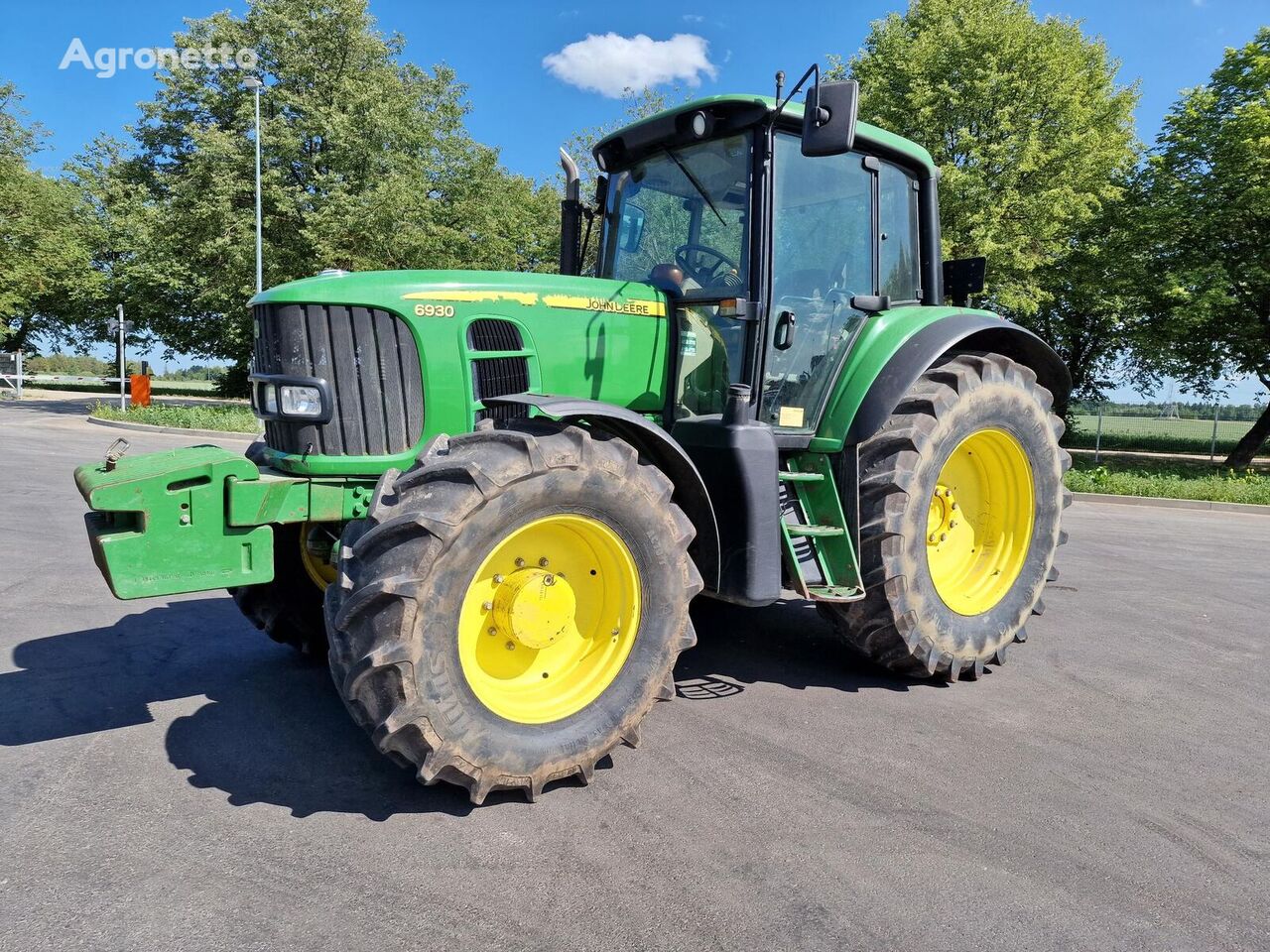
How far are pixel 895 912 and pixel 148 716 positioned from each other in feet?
10.6

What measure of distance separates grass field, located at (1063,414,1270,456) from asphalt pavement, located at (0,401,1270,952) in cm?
2422

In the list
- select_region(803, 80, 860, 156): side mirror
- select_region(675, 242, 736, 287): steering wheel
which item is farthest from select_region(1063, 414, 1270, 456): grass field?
select_region(803, 80, 860, 156): side mirror

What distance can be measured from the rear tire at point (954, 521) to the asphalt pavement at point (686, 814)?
1.02ft

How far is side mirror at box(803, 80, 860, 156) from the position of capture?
11.2 feet

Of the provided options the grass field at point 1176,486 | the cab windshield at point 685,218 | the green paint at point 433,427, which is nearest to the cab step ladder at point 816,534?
the green paint at point 433,427

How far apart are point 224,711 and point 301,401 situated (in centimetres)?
157

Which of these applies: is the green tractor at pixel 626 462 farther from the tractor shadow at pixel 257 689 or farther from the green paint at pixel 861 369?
the tractor shadow at pixel 257 689

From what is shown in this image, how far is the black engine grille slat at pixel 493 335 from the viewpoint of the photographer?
3.53 m

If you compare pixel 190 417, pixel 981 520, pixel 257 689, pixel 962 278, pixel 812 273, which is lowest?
pixel 257 689

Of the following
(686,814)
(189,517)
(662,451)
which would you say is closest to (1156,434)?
(662,451)

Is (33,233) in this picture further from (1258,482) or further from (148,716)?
(1258,482)

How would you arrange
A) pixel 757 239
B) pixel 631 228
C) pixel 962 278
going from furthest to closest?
pixel 962 278 → pixel 631 228 → pixel 757 239

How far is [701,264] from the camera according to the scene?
420 cm

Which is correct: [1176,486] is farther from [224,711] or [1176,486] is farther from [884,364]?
[224,711]
